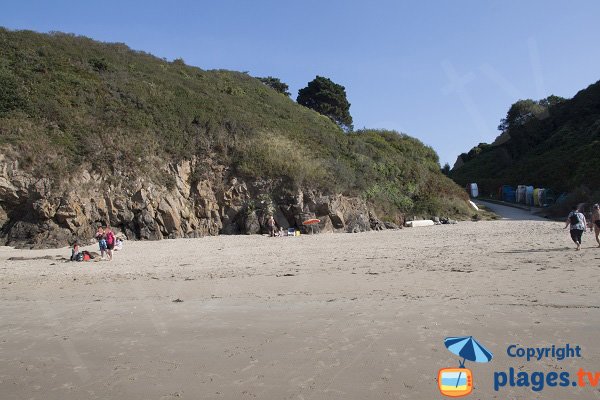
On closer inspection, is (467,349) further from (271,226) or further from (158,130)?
(158,130)

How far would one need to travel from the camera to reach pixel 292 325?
629 centimetres

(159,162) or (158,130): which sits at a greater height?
(158,130)

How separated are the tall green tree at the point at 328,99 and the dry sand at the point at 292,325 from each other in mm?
48047

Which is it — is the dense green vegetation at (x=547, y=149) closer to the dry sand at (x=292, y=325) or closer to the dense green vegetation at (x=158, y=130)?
the dense green vegetation at (x=158, y=130)

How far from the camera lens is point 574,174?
133 feet

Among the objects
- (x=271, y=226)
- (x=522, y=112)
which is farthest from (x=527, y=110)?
(x=271, y=226)

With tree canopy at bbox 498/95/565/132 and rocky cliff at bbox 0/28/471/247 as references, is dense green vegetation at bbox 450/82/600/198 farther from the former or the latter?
rocky cliff at bbox 0/28/471/247

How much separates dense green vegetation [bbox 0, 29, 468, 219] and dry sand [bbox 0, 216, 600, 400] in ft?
41.7

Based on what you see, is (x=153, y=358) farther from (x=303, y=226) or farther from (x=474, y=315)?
(x=303, y=226)

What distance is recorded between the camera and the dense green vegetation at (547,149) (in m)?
42.3

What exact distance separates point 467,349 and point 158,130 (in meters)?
25.2

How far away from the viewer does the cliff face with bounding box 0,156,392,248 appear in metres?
→ 19.9

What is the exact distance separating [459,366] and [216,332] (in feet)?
10.4

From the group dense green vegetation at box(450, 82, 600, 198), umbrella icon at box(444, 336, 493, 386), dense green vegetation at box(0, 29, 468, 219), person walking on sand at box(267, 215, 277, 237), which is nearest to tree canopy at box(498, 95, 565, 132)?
dense green vegetation at box(450, 82, 600, 198)
